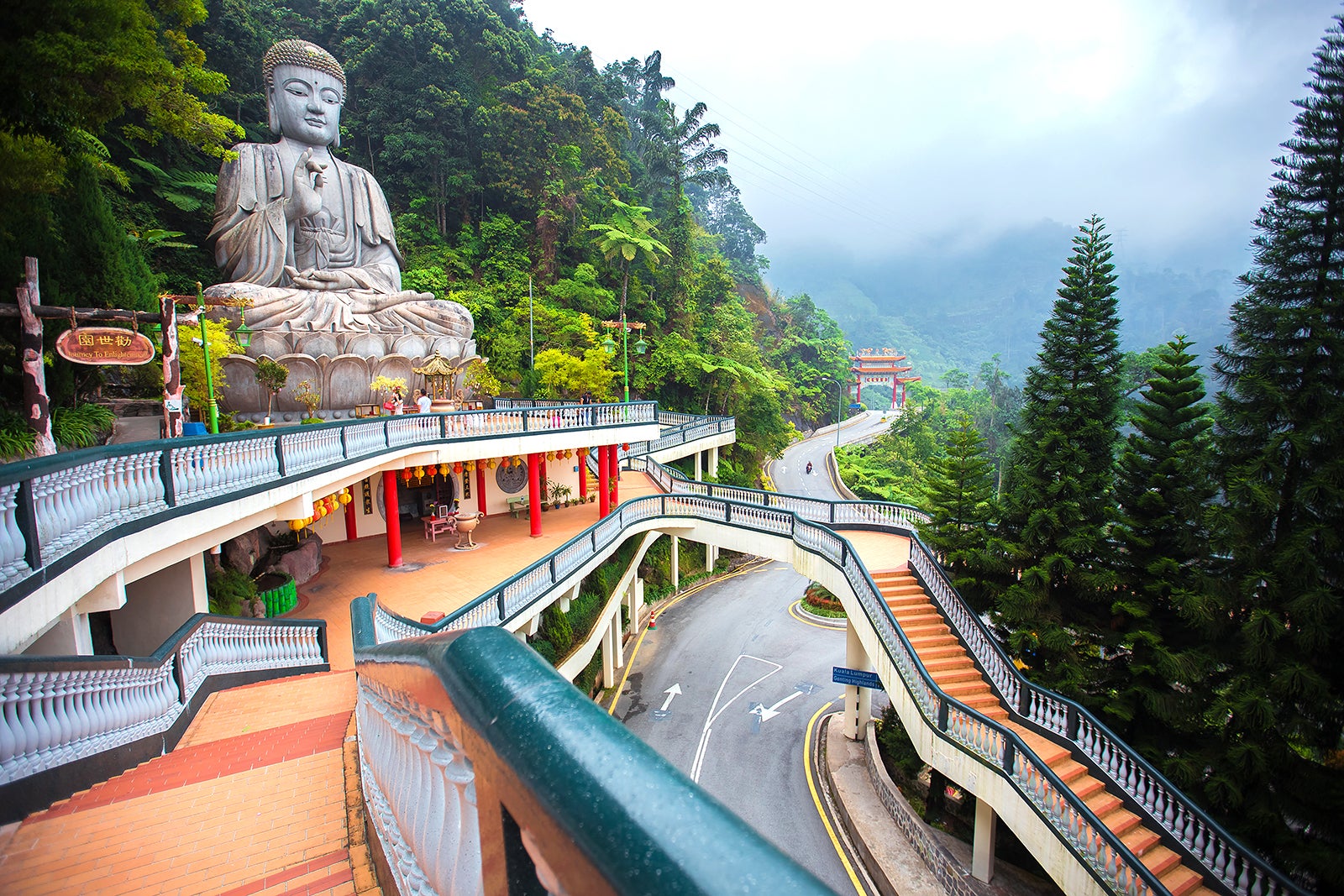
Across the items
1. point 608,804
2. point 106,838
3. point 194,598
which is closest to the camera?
point 608,804

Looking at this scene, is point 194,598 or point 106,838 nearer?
point 106,838

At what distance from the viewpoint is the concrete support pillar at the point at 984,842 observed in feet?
34.6

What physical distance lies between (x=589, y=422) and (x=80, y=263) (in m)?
10.1

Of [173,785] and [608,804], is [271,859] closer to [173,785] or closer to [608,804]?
[173,785]

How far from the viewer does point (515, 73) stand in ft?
106

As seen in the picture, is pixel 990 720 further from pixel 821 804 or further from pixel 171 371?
pixel 171 371

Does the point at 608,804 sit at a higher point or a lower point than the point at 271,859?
higher

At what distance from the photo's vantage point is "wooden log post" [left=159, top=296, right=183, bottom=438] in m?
9.30

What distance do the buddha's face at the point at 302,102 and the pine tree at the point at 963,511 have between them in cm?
A: 2143

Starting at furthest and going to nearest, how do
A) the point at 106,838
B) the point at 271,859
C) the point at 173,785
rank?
1. the point at 173,785
2. the point at 106,838
3. the point at 271,859

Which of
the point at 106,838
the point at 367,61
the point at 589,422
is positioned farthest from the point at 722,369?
the point at 106,838

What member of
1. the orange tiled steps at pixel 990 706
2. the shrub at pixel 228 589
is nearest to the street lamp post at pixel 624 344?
the orange tiled steps at pixel 990 706

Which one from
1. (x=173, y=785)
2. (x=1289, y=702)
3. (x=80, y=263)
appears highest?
(x=80, y=263)

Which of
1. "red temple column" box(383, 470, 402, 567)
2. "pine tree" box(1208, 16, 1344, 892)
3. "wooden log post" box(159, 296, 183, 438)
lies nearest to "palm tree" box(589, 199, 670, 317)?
"red temple column" box(383, 470, 402, 567)
